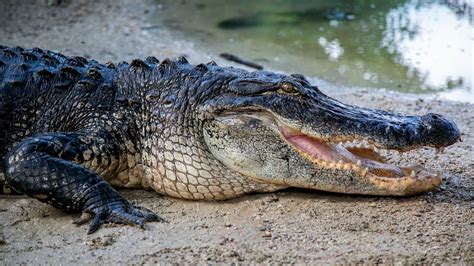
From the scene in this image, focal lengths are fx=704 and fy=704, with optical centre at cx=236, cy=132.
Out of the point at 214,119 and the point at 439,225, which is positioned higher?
the point at 214,119

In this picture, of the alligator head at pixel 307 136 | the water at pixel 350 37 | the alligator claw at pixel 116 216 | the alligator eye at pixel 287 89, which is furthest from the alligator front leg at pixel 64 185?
the water at pixel 350 37

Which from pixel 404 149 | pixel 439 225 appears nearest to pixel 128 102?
pixel 404 149

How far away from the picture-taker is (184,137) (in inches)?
191

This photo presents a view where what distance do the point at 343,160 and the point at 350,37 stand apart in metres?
5.62

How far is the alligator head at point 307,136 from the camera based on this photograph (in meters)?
4.46

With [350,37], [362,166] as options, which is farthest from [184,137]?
[350,37]

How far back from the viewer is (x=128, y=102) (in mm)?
5008

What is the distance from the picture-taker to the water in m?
8.46

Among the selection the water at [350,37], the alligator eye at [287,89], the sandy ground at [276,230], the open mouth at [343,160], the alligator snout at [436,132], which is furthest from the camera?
the water at [350,37]

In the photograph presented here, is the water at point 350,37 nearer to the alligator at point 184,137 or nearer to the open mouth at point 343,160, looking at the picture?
the open mouth at point 343,160

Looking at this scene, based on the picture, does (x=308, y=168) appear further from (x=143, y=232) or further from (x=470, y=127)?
(x=470, y=127)

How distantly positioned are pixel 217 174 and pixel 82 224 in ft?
3.11

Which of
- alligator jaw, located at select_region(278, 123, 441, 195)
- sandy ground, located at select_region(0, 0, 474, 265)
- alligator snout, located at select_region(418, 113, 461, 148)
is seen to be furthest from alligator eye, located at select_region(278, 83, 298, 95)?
alligator snout, located at select_region(418, 113, 461, 148)

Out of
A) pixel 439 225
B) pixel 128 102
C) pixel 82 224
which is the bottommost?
pixel 82 224
